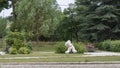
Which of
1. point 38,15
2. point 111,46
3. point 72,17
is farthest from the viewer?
point 72,17

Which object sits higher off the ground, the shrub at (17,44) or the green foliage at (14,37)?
the green foliage at (14,37)

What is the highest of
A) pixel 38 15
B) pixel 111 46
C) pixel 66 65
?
pixel 38 15

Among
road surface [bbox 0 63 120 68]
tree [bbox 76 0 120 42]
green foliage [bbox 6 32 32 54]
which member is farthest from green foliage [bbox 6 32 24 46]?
tree [bbox 76 0 120 42]

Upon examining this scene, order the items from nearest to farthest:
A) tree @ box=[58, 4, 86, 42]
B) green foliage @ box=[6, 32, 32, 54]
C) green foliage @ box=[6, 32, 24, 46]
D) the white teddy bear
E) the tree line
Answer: the white teddy bear
green foliage @ box=[6, 32, 32, 54]
green foliage @ box=[6, 32, 24, 46]
the tree line
tree @ box=[58, 4, 86, 42]

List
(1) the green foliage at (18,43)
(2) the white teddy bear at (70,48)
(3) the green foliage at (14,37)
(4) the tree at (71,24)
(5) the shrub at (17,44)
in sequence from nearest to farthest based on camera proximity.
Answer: (2) the white teddy bear at (70,48) < (1) the green foliage at (18,43) < (5) the shrub at (17,44) < (3) the green foliage at (14,37) < (4) the tree at (71,24)

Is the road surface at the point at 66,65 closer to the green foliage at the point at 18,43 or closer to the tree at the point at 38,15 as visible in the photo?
the green foliage at the point at 18,43

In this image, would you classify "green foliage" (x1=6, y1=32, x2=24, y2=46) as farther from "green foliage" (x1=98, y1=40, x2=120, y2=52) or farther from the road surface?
the road surface

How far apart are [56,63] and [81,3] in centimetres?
4467

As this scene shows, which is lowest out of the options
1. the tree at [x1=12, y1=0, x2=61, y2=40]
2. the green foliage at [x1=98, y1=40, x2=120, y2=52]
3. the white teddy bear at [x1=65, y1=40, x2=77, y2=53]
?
the green foliage at [x1=98, y1=40, x2=120, y2=52]

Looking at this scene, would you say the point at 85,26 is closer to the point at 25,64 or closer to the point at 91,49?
the point at 91,49

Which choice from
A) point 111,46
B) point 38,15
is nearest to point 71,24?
point 38,15

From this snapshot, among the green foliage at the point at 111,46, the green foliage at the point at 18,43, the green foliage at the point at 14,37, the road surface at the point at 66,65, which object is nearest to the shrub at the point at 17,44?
the green foliage at the point at 18,43

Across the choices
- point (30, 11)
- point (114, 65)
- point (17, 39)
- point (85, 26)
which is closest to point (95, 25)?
point (85, 26)

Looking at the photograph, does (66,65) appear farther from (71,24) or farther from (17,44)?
(71,24)
